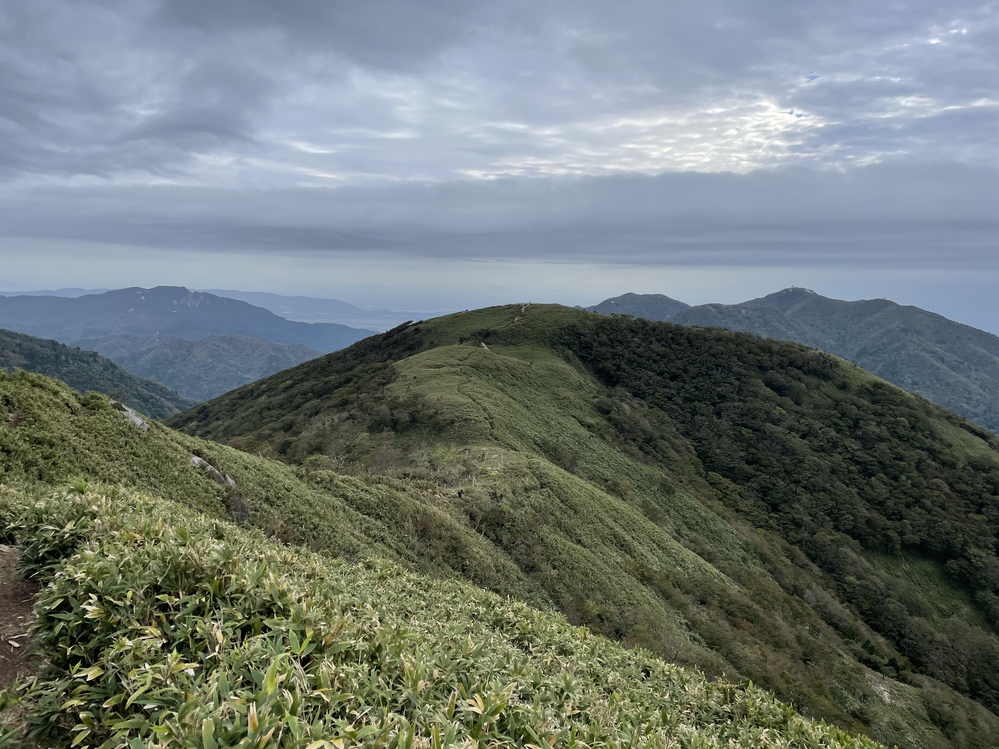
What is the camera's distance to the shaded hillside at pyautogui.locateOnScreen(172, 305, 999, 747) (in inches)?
1127

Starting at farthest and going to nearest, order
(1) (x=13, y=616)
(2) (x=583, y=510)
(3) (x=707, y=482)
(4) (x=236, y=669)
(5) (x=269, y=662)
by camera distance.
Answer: (3) (x=707, y=482)
(2) (x=583, y=510)
(1) (x=13, y=616)
(5) (x=269, y=662)
(4) (x=236, y=669)

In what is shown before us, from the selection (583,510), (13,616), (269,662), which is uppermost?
(269,662)

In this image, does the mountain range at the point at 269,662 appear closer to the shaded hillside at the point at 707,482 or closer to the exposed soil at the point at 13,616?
the exposed soil at the point at 13,616

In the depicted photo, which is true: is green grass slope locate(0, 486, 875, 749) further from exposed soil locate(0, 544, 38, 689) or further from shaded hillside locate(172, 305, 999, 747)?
shaded hillside locate(172, 305, 999, 747)

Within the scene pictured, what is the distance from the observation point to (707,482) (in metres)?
68.9

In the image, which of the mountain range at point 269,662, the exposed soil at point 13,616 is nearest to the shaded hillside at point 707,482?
the mountain range at point 269,662

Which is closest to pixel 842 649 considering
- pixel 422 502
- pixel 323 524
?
pixel 422 502

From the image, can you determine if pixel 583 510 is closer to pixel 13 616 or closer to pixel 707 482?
pixel 13 616

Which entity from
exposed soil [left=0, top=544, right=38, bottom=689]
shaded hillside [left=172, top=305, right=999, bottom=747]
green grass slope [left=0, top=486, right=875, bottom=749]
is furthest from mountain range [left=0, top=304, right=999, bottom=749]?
exposed soil [left=0, top=544, right=38, bottom=689]

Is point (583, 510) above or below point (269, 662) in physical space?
below

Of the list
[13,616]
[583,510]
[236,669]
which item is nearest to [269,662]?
[236,669]

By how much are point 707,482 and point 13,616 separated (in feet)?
239

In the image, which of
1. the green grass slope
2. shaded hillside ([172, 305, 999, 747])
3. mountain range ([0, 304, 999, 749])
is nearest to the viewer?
the green grass slope

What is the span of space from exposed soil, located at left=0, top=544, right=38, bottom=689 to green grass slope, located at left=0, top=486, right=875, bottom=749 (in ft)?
0.69
